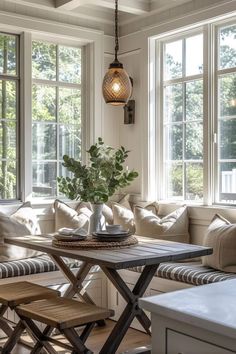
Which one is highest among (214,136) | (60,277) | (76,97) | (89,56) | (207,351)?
(89,56)

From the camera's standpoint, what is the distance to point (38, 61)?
525 cm

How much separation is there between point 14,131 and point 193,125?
68.4 inches

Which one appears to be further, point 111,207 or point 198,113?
point 111,207

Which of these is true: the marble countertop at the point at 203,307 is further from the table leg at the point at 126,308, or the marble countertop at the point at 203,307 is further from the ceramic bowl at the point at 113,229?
the ceramic bowl at the point at 113,229

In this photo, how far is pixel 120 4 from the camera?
5051 millimetres

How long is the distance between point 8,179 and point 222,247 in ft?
7.26

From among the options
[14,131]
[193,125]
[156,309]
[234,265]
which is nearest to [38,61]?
[14,131]

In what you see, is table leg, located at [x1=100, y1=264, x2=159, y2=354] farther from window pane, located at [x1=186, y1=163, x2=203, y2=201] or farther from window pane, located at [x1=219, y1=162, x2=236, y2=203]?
window pane, located at [x1=186, y1=163, x2=203, y2=201]

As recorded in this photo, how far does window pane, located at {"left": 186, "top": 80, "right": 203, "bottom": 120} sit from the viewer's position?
4887 mm

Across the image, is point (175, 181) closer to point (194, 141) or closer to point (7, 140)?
point (194, 141)

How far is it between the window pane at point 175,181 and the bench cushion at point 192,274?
106 centimetres

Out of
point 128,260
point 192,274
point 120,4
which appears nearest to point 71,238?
point 128,260

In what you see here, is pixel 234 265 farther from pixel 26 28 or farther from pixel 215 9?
pixel 26 28

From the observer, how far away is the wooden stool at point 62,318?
2.96m
